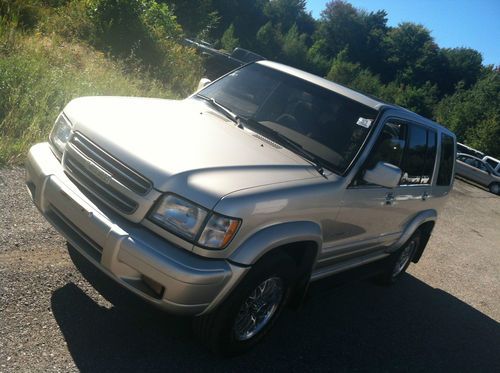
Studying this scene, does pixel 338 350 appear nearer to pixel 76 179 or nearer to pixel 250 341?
pixel 250 341

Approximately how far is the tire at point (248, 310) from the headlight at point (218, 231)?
318mm

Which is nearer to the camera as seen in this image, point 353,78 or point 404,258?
point 404,258

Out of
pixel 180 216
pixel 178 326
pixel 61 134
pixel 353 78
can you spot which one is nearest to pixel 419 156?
pixel 178 326

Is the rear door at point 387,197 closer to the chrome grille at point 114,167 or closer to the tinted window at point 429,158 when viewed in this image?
the tinted window at point 429,158

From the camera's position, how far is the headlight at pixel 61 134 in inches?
146

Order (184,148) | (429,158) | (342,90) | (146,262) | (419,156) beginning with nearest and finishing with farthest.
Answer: (146,262)
(184,148)
(342,90)
(419,156)
(429,158)

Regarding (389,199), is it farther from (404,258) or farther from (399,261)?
(404,258)

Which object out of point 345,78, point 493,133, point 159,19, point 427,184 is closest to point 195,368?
point 427,184

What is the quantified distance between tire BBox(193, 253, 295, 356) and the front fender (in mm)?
A: 124

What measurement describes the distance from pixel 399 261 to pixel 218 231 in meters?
3.85

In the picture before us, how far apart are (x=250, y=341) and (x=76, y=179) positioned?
1.71 m

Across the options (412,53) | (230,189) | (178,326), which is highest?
(412,53)

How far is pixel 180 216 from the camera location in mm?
2934

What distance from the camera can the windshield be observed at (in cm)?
408
